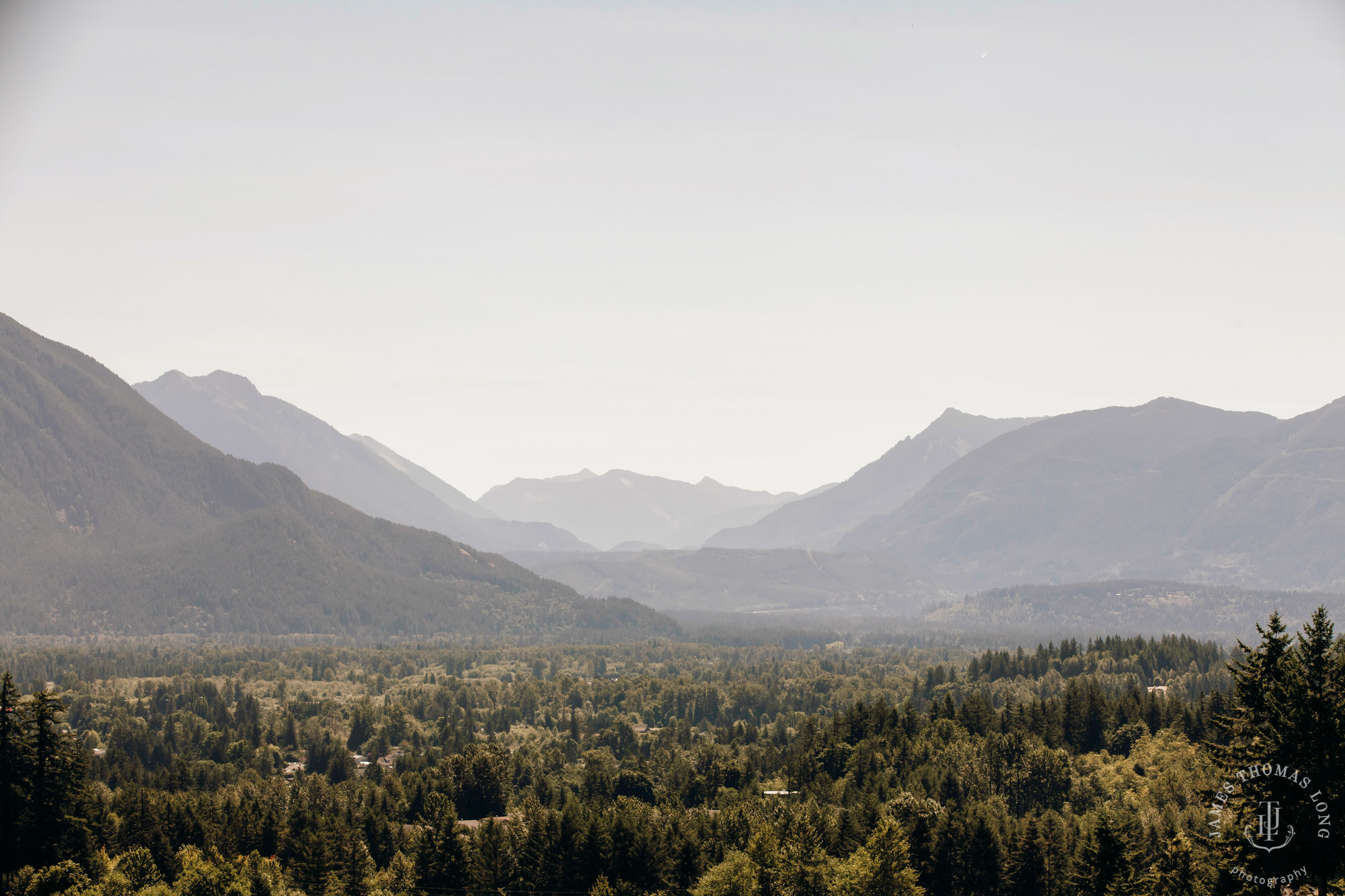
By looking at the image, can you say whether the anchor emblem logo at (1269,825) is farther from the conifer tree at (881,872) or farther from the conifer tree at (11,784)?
the conifer tree at (11,784)

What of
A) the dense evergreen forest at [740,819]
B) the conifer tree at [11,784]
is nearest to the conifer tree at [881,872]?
the dense evergreen forest at [740,819]

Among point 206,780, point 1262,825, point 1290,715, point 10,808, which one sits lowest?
point 206,780

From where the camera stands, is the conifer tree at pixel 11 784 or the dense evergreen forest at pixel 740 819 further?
the conifer tree at pixel 11 784

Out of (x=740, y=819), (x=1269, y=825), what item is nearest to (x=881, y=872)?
(x=740, y=819)

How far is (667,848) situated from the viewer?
412 ft

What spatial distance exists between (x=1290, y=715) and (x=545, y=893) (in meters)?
83.3

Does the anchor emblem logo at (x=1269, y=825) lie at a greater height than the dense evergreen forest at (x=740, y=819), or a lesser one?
greater

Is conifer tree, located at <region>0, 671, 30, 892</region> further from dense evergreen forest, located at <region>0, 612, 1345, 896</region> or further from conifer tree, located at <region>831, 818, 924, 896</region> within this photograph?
conifer tree, located at <region>831, 818, 924, 896</region>

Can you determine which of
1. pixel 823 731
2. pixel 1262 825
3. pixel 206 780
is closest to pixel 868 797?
pixel 823 731

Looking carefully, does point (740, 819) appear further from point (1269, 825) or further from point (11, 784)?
point (1269, 825)

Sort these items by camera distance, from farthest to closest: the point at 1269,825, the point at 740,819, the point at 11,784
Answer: the point at 740,819
the point at 11,784
the point at 1269,825

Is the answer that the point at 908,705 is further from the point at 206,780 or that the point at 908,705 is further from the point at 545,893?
the point at 206,780

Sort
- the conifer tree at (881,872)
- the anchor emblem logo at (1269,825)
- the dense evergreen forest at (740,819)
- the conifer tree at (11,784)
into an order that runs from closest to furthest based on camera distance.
Result: the anchor emblem logo at (1269,825) → the dense evergreen forest at (740,819) → the conifer tree at (881,872) → the conifer tree at (11,784)

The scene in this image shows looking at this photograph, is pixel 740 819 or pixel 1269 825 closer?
pixel 1269 825
